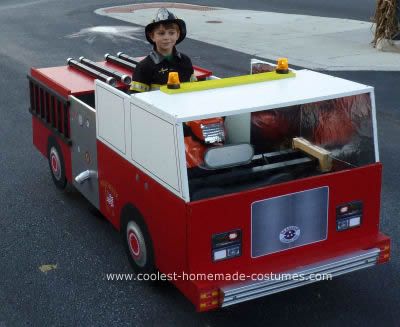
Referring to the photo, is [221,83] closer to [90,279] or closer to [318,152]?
[318,152]

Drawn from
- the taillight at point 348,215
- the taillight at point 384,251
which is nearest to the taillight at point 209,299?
the taillight at point 348,215

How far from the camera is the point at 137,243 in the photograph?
5.65 metres

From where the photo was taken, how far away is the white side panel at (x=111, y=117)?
555 cm

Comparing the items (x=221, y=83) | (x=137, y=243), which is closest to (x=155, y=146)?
(x=221, y=83)

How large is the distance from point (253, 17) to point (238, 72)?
8.16 metres

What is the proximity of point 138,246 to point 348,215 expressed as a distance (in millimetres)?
1673

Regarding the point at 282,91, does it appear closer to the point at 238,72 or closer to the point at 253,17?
the point at 238,72

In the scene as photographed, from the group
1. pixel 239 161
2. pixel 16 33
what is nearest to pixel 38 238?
pixel 239 161

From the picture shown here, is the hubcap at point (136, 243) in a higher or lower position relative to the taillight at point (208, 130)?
lower

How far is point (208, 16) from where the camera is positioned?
21828 mm

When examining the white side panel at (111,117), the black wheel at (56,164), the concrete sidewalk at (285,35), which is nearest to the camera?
the white side panel at (111,117)

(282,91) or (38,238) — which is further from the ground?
(282,91)

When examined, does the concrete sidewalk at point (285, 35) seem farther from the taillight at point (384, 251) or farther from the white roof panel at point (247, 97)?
the taillight at point (384, 251)

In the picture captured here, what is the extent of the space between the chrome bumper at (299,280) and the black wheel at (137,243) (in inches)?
35.2
